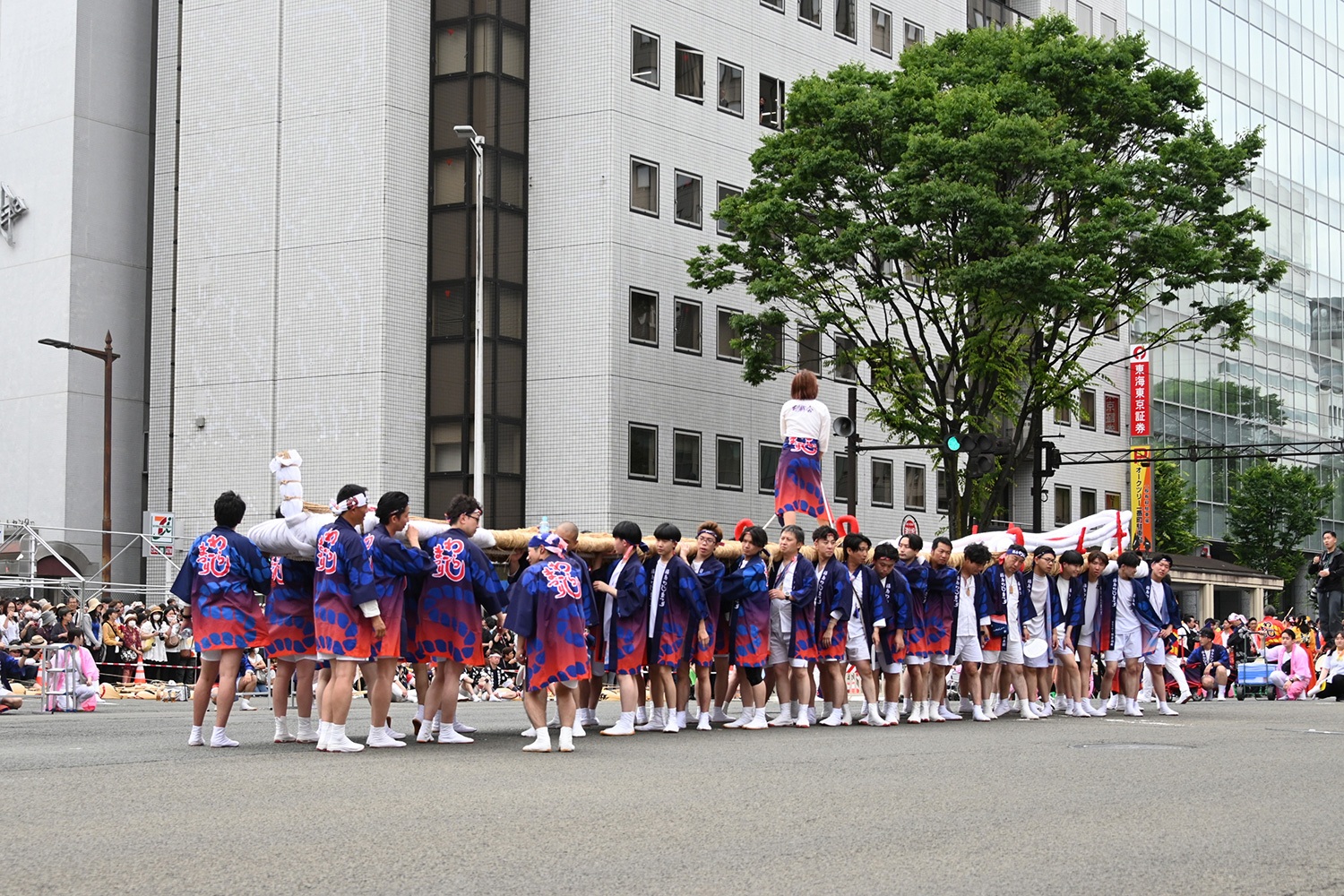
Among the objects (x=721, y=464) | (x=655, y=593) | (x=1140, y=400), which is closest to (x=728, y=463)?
(x=721, y=464)

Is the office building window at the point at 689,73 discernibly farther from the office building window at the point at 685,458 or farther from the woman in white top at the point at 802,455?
the woman in white top at the point at 802,455

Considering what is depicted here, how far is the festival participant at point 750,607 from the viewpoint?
1655 cm

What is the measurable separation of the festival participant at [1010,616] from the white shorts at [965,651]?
0.22 m

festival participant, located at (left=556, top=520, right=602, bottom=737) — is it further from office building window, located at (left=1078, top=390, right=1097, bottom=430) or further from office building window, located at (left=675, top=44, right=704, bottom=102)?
office building window, located at (left=1078, top=390, right=1097, bottom=430)

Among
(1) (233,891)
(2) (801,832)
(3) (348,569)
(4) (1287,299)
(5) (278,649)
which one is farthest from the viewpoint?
(4) (1287,299)

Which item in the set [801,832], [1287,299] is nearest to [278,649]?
[801,832]

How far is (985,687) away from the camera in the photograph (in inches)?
747

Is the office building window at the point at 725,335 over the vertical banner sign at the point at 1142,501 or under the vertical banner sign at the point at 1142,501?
over

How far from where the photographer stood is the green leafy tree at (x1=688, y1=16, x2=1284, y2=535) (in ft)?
112

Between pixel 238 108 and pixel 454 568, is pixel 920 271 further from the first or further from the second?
pixel 454 568

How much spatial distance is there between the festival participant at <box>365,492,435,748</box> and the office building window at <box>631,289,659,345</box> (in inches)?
1159

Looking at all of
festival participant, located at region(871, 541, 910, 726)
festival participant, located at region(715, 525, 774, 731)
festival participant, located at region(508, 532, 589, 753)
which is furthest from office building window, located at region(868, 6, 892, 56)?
festival participant, located at region(508, 532, 589, 753)

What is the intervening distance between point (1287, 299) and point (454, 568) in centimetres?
6627

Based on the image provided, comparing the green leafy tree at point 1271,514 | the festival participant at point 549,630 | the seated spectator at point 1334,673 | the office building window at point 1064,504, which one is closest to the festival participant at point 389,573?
the festival participant at point 549,630
